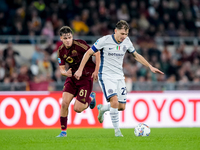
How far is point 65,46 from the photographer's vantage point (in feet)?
27.1

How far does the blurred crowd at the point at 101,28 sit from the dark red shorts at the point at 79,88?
478 centimetres

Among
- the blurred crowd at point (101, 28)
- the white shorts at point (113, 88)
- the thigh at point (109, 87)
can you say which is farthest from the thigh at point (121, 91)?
the blurred crowd at point (101, 28)

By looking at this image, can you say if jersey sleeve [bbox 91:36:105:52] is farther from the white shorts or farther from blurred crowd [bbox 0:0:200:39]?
blurred crowd [bbox 0:0:200:39]

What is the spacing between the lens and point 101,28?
56.4 ft

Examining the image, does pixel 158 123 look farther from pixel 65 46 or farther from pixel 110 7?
pixel 110 7

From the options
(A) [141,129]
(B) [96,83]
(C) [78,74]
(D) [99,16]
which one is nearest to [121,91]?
(A) [141,129]

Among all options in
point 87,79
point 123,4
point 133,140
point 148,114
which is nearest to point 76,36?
point 123,4

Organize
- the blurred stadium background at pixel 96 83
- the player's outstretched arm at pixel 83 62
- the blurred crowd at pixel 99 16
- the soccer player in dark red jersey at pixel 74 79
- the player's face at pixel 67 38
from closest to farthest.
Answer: the player's outstretched arm at pixel 83 62, the player's face at pixel 67 38, the soccer player in dark red jersey at pixel 74 79, the blurred stadium background at pixel 96 83, the blurred crowd at pixel 99 16

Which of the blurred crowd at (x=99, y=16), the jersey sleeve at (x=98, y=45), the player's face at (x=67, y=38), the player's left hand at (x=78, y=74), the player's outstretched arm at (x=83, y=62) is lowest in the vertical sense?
→ the player's left hand at (x=78, y=74)

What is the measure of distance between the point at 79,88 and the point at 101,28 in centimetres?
917

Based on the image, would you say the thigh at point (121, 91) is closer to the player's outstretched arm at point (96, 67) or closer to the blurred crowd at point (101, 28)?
the player's outstretched arm at point (96, 67)

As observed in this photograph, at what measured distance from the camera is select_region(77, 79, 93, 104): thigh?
8.27m

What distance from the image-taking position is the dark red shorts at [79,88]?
826 centimetres

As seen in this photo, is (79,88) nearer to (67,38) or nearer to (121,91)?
(121,91)
